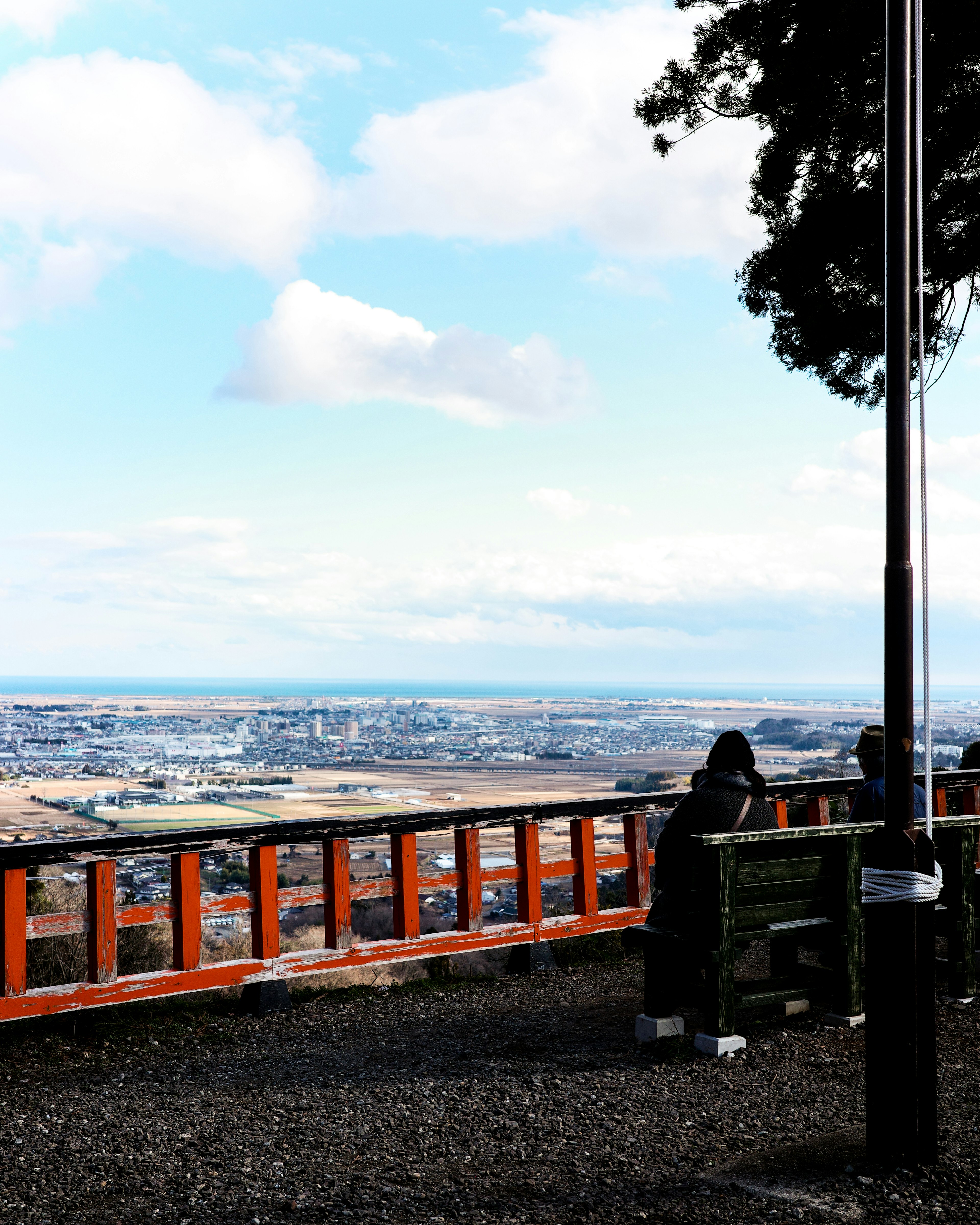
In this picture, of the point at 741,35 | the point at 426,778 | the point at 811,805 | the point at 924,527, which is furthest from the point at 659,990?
the point at 426,778

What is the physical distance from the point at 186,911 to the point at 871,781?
410cm

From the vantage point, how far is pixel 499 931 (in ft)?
24.4

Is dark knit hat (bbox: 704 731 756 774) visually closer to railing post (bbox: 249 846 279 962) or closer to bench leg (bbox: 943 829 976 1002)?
bench leg (bbox: 943 829 976 1002)

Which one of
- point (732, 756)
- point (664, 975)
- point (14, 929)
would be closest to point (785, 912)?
point (664, 975)

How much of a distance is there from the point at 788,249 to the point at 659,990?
8076 millimetres

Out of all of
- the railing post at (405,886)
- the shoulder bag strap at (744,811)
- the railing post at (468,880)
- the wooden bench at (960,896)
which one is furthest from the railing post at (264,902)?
the wooden bench at (960,896)

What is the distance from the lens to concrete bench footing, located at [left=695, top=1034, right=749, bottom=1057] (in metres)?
5.45

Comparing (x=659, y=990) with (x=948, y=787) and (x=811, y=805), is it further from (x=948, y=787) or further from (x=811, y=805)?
(x=948, y=787)

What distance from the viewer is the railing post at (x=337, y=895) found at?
268 inches

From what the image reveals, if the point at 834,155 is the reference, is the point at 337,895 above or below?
below

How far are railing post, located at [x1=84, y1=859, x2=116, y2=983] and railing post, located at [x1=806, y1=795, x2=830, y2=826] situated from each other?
18.6ft

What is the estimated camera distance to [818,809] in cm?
923

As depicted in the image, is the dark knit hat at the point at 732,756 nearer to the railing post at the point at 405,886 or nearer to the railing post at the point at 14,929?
the railing post at the point at 405,886

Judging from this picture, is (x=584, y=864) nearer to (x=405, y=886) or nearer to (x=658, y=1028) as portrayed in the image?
(x=405, y=886)
